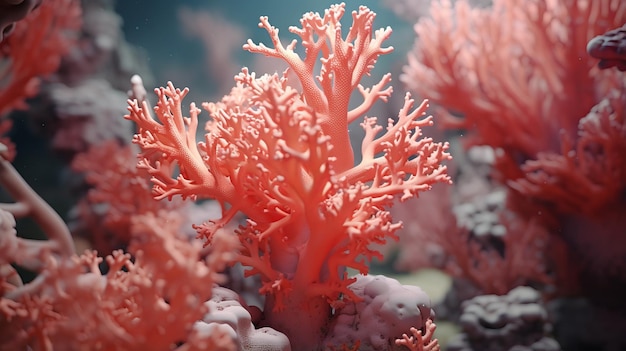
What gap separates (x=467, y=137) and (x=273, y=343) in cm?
303

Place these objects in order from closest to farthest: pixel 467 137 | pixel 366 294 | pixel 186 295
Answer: pixel 186 295
pixel 366 294
pixel 467 137

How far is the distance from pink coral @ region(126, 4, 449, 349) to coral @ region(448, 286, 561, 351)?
62.0 inches

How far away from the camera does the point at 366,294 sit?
2016 millimetres

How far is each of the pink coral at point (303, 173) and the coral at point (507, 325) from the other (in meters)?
1.57

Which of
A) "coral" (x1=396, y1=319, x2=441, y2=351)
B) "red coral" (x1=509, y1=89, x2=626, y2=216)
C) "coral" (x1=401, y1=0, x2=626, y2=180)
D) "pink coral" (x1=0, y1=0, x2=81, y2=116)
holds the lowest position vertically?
"coral" (x1=396, y1=319, x2=441, y2=351)

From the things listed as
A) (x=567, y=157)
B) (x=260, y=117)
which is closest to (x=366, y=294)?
(x=260, y=117)

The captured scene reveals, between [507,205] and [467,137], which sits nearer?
[507,205]

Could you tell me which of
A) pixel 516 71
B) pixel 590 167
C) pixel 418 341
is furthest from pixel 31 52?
pixel 590 167

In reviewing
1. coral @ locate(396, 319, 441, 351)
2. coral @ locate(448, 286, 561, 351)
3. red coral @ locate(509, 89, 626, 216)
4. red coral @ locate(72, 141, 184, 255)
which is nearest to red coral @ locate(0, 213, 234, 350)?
coral @ locate(396, 319, 441, 351)

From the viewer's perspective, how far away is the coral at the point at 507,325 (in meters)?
3.09

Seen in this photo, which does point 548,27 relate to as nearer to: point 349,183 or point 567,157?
point 567,157

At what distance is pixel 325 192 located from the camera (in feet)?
5.97

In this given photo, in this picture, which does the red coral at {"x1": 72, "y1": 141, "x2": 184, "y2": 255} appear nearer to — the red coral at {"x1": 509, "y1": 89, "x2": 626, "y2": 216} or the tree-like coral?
the tree-like coral

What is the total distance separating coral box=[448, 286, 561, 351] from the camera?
3094 millimetres
